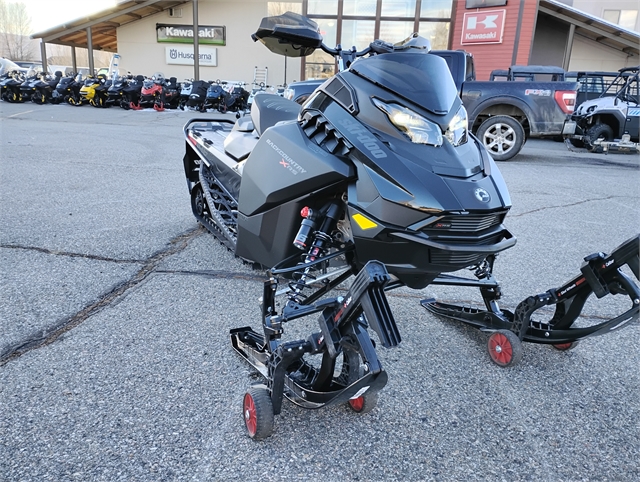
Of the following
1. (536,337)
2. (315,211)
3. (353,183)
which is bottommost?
(536,337)

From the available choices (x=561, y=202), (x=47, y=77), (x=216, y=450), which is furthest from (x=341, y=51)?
(x=47, y=77)

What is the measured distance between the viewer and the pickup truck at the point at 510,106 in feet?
31.8

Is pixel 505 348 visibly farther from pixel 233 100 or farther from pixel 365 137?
pixel 233 100

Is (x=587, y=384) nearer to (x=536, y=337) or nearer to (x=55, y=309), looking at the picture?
(x=536, y=337)

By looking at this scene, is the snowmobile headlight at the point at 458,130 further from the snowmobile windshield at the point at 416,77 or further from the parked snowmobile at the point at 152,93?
the parked snowmobile at the point at 152,93

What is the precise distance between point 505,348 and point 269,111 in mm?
2095

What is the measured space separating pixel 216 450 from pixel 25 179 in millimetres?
5640

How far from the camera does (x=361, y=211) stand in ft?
7.10

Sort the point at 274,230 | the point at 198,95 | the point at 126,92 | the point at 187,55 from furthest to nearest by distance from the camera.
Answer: the point at 187,55 < the point at 198,95 < the point at 126,92 < the point at 274,230

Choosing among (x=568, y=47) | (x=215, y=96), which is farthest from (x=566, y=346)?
(x=568, y=47)

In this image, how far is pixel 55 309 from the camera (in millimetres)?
2906

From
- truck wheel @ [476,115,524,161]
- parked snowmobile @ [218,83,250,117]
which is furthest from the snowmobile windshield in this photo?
parked snowmobile @ [218,83,250,117]

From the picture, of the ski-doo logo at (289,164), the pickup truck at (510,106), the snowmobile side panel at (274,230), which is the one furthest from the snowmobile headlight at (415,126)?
the pickup truck at (510,106)

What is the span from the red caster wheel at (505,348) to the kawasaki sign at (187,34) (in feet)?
85.4
